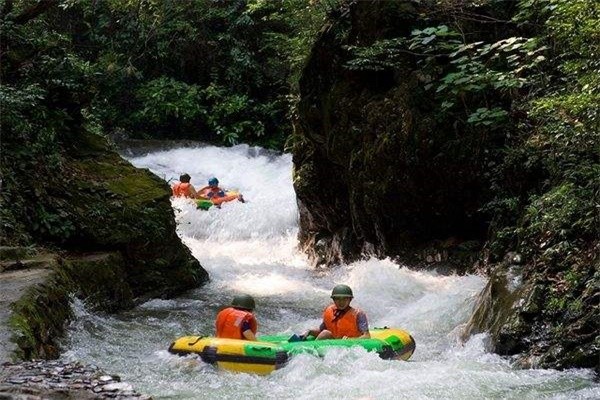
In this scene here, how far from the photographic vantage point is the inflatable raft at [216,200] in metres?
17.0

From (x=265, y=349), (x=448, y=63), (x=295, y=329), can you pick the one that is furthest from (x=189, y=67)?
(x=265, y=349)

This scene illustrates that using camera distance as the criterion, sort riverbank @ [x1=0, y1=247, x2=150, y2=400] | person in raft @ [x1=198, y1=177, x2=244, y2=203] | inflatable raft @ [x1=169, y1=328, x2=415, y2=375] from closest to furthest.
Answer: riverbank @ [x1=0, y1=247, x2=150, y2=400], inflatable raft @ [x1=169, y1=328, x2=415, y2=375], person in raft @ [x1=198, y1=177, x2=244, y2=203]

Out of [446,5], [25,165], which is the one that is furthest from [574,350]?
[25,165]

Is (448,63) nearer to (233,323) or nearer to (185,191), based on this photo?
(233,323)

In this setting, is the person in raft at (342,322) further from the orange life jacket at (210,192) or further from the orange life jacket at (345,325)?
the orange life jacket at (210,192)

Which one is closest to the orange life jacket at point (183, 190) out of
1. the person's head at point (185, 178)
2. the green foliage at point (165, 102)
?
the person's head at point (185, 178)

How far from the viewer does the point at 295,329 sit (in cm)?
902

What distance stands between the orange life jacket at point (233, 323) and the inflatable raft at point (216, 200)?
9.72 metres

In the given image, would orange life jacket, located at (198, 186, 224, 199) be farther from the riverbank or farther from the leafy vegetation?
the riverbank

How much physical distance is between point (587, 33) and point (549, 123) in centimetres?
175

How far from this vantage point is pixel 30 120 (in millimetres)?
10297

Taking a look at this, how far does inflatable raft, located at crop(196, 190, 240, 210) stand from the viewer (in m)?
17.0

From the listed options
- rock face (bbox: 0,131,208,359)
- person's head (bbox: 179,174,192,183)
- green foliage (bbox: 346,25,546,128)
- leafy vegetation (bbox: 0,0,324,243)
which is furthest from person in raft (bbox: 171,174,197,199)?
green foliage (bbox: 346,25,546,128)

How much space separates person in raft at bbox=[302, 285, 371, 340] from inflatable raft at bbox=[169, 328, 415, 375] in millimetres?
310
